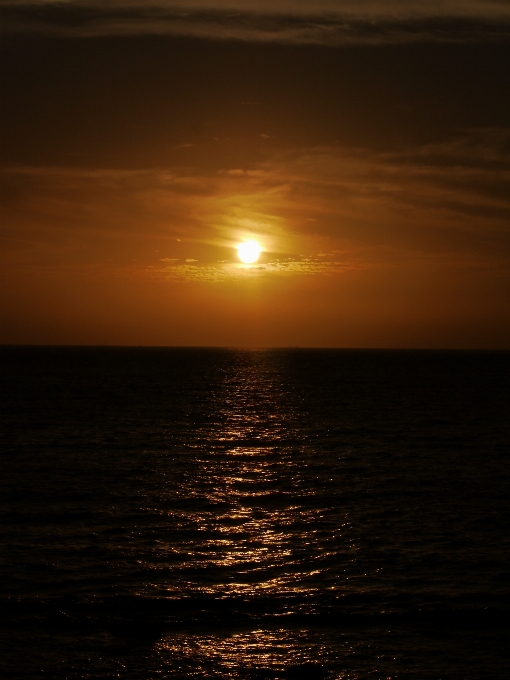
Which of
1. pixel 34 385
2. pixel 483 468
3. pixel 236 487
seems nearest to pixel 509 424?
pixel 483 468

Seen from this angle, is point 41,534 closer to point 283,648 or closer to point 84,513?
point 84,513

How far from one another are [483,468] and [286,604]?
2643cm

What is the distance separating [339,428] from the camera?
6594cm

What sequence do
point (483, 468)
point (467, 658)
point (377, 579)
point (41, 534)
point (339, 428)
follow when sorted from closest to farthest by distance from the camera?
point (467, 658) < point (377, 579) < point (41, 534) < point (483, 468) < point (339, 428)

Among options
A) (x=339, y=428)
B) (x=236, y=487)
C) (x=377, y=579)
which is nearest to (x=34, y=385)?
(x=339, y=428)

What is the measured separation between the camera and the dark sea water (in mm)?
18734

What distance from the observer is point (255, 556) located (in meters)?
26.8

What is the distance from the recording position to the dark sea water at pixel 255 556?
1873cm

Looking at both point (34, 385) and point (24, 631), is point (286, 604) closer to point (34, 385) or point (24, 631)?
point (24, 631)

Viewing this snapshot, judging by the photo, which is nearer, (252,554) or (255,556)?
(255,556)

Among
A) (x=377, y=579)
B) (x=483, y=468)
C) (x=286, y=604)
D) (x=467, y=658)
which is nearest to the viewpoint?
(x=467, y=658)

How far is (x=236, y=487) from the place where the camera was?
129 ft

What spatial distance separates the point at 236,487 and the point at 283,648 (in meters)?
20.4

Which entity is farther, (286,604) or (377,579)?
(377,579)
